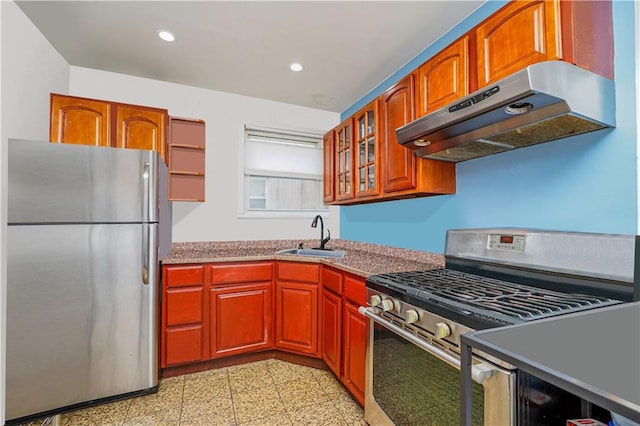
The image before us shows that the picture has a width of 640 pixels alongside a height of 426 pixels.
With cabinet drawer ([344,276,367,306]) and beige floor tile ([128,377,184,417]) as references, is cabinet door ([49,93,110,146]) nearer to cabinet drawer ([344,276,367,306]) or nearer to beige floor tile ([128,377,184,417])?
beige floor tile ([128,377,184,417])

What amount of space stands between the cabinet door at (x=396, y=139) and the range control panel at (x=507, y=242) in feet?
1.87

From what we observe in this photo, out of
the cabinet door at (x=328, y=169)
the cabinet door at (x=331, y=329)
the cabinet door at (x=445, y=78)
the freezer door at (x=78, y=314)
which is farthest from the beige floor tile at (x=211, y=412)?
the cabinet door at (x=445, y=78)

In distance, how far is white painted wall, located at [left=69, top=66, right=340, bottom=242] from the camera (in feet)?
8.53

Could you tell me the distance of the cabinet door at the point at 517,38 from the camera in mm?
1141

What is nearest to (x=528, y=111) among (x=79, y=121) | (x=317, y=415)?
(x=317, y=415)

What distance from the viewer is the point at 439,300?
1122 millimetres

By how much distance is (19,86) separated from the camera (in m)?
1.82

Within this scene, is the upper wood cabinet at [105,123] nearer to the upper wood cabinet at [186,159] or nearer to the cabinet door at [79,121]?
the cabinet door at [79,121]

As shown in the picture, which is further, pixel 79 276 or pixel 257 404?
pixel 257 404

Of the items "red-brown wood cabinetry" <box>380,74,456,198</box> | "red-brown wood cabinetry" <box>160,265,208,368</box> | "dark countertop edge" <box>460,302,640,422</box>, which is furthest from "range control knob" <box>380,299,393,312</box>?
"red-brown wood cabinetry" <box>160,265,208,368</box>

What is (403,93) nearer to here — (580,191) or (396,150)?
(396,150)

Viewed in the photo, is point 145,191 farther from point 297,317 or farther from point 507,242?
point 507,242

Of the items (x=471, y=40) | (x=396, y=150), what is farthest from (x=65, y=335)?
(x=471, y=40)

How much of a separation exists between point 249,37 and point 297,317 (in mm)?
2170
